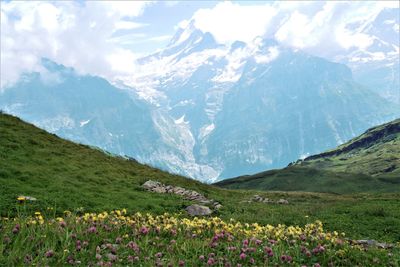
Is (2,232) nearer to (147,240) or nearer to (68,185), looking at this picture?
(147,240)

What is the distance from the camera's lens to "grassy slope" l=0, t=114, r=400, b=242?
29.8m

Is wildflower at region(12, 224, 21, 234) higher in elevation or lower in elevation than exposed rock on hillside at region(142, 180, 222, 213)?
lower

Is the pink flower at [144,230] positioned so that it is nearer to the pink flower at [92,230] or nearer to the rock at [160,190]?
the pink flower at [92,230]

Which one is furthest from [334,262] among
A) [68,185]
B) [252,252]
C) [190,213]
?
[68,185]

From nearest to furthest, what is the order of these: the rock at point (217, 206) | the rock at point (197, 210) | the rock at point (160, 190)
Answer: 1. the rock at point (197, 210)
2. the rock at point (217, 206)
3. the rock at point (160, 190)

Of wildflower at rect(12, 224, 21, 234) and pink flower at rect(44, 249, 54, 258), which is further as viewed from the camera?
wildflower at rect(12, 224, 21, 234)

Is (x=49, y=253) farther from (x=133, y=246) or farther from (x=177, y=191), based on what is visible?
(x=177, y=191)

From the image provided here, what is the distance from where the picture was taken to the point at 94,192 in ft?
116

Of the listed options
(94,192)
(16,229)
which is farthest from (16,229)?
(94,192)

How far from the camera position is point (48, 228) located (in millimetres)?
13930

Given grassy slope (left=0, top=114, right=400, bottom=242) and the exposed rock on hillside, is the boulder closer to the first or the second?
grassy slope (left=0, top=114, right=400, bottom=242)

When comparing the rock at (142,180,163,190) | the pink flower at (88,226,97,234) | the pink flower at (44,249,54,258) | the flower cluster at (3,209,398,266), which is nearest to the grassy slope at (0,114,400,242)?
the rock at (142,180,163,190)

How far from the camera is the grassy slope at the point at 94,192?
29844mm

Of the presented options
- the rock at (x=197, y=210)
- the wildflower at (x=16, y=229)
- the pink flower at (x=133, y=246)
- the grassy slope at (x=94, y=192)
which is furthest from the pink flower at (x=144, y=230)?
the rock at (x=197, y=210)
